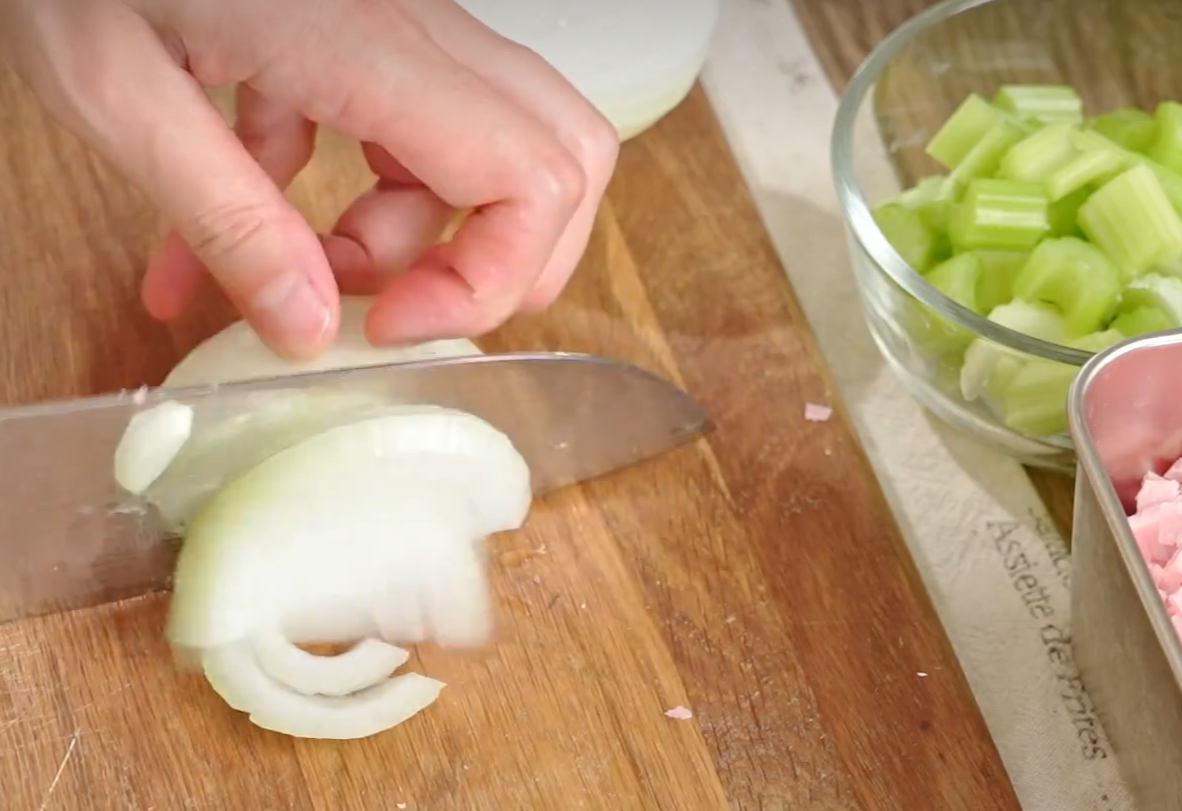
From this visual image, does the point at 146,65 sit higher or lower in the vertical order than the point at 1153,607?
higher

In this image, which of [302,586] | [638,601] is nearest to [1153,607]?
[638,601]

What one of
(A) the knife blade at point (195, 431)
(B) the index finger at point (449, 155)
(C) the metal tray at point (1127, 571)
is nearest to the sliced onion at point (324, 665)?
(A) the knife blade at point (195, 431)

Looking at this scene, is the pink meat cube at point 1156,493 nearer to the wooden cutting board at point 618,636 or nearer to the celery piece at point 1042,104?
the wooden cutting board at point 618,636

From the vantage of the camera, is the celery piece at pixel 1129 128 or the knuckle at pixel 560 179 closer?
the knuckle at pixel 560 179

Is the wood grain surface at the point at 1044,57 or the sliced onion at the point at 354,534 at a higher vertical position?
the sliced onion at the point at 354,534

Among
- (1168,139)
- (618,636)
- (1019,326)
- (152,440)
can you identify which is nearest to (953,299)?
(1019,326)

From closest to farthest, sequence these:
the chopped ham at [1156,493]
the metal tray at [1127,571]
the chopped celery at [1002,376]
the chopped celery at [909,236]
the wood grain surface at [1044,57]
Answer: the metal tray at [1127,571] < the chopped ham at [1156,493] < the chopped celery at [1002,376] < the chopped celery at [909,236] < the wood grain surface at [1044,57]

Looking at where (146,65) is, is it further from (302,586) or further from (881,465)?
(881,465)
